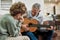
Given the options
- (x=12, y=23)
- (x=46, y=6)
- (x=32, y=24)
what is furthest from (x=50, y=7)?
(x=12, y=23)

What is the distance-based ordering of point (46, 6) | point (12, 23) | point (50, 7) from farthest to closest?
point (50, 7) → point (46, 6) → point (12, 23)

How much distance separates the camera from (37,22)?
10.2 feet

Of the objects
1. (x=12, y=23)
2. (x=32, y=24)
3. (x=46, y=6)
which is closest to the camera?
(x=12, y=23)

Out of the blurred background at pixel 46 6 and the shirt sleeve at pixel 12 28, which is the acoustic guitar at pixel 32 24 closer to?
the blurred background at pixel 46 6

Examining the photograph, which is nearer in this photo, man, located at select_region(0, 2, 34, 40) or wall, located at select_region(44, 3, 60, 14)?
man, located at select_region(0, 2, 34, 40)

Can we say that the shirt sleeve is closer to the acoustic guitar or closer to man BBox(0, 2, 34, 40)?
man BBox(0, 2, 34, 40)

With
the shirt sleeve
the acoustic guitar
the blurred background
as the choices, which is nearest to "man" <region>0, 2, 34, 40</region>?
the shirt sleeve

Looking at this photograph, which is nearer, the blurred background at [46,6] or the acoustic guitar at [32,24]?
the acoustic guitar at [32,24]

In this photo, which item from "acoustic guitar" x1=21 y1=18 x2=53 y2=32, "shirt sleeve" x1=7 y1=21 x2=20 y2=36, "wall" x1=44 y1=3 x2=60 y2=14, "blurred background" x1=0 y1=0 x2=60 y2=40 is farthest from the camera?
"wall" x1=44 y1=3 x2=60 y2=14

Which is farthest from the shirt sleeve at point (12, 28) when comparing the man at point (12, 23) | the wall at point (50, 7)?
the wall at point (50, 7)

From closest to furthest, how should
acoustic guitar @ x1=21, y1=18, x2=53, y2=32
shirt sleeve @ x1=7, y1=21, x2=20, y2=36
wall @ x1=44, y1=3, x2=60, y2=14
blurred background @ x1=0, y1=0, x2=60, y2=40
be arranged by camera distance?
shirt sleeve @ x1=7, y1=21, x2=20, y2=36 → acoustic guitar @ x1=21, y1=18, x2=53, y2=32 → blurred background @ x1=0, y1=0, x2=60, y2=40 → wall @ x1=44, y1=3, x2=60, y2=14

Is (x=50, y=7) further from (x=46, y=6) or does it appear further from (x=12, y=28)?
(x=12, y=28)

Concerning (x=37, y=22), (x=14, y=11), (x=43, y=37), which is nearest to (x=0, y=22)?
(x=14, y=11)

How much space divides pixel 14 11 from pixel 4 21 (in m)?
0.18
